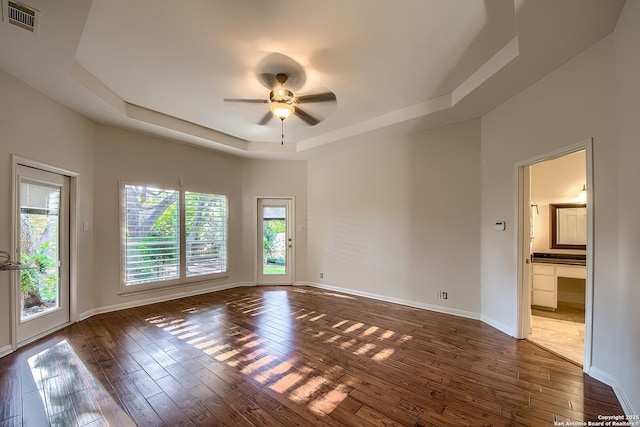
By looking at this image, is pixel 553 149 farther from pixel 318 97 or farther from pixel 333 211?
pixel 333 211

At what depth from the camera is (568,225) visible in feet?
15.5

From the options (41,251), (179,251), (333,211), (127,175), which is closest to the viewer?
(41,251)

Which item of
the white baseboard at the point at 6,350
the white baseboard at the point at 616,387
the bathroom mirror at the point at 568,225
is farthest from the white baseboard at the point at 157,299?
the bathroom mirror at the point at 568,225

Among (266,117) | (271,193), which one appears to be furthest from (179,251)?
(266,117)

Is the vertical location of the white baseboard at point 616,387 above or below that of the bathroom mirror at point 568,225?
below

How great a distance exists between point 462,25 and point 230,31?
2.05 m

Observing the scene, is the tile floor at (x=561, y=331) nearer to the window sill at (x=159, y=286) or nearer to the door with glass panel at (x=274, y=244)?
the door with glass panel at (x=274, y=244)

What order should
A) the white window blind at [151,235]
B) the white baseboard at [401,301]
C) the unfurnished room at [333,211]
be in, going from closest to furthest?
the unfurnished room at [333,211], the white baseboard at [401,301], the white window blind at [151,235]

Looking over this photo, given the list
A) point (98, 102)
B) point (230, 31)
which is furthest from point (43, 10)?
point (98, 102)

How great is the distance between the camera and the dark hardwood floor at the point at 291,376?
2.03m

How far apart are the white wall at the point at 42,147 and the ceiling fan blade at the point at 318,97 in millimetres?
3106

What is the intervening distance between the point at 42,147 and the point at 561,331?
7.04m

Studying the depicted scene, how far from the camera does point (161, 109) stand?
13.6 ft

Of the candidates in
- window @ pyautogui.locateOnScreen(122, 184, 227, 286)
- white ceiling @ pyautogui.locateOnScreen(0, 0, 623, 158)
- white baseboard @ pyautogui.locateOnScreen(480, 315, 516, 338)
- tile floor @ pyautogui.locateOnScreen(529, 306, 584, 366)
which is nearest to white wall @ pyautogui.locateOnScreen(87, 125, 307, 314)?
window @ pyautogui.locateOnScreen(122, 184, 227, 286)
